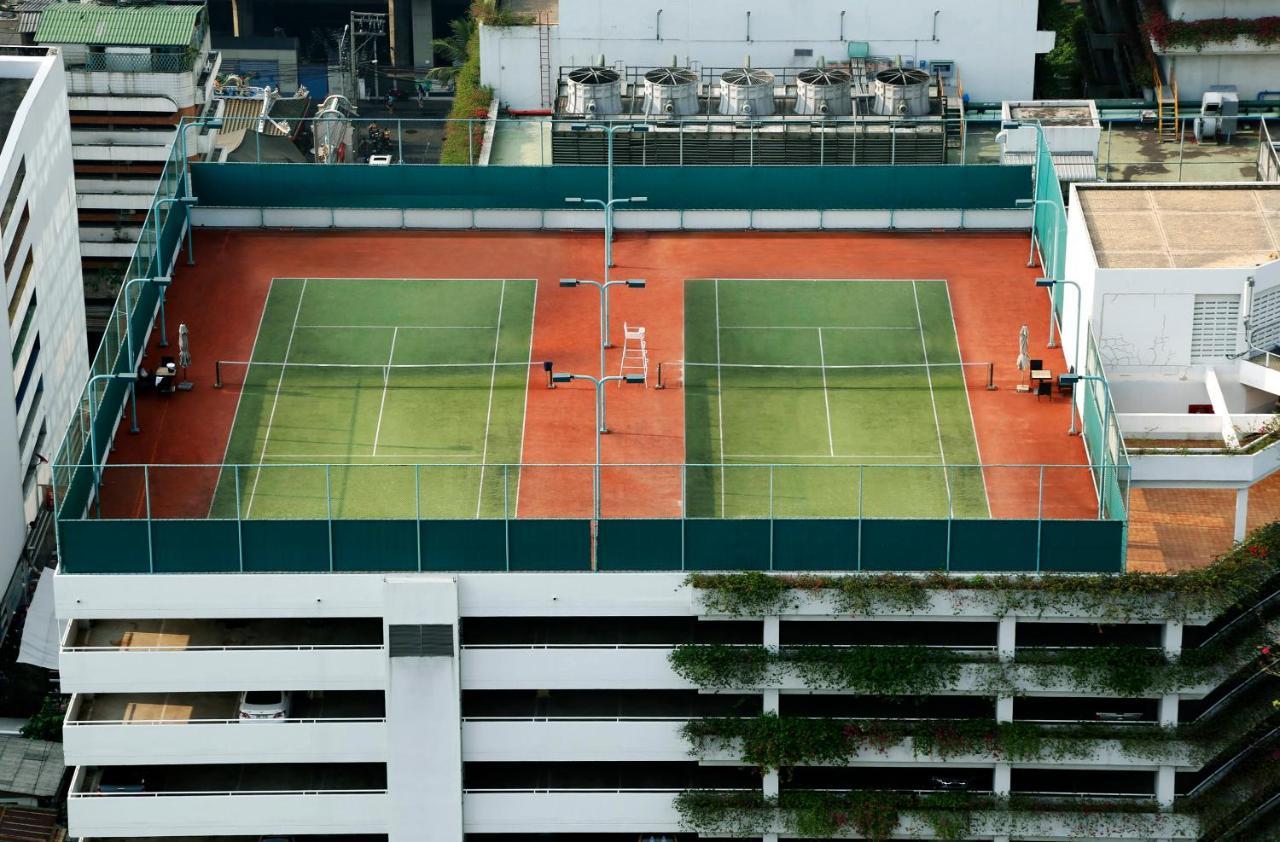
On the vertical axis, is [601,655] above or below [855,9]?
below

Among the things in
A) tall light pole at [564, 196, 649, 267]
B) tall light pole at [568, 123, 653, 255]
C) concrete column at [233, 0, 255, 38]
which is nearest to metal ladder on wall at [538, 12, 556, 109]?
tall light pole at [568, 123, 653, 255]

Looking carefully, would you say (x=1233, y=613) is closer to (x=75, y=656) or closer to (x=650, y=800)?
(x=650, y=800)

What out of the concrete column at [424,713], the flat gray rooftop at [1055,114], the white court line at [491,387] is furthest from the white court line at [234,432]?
the flat gray rooftop at [1055,114]

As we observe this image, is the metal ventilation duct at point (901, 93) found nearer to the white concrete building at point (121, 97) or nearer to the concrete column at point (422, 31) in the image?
the white concrete building at point (121, 97)

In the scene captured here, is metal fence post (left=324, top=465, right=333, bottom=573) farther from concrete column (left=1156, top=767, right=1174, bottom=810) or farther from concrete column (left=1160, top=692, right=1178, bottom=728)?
concrete column (left=1156, top=767, right=1174, bottom=810)

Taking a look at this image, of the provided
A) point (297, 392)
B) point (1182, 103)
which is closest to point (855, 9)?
point (1182, 103)

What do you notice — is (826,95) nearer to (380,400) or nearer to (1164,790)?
(380,400)
